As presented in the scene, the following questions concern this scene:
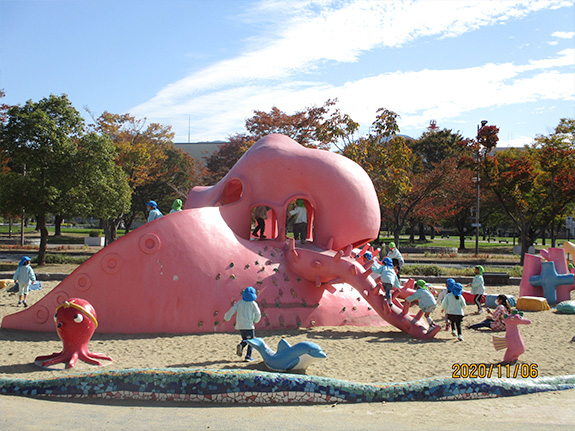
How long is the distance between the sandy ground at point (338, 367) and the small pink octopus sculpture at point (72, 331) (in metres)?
0.18

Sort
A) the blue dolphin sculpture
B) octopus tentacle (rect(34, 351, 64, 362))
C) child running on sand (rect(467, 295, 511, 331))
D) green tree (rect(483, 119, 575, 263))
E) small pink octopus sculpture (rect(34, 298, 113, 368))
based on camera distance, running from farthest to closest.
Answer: green tree (rect(483, 119, 575, 263))
child running on sand (rect(467, 295, 511, 331))
octopus tentacle (rect(34, 351, 64, 362))
small pink octopus sculpture (rect(34, 298, 113, 368))
the blue dolphin sculpture

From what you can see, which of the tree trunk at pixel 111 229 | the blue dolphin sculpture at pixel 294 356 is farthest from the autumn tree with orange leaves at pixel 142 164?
the blue dolphin sculpture at pixel 294 356

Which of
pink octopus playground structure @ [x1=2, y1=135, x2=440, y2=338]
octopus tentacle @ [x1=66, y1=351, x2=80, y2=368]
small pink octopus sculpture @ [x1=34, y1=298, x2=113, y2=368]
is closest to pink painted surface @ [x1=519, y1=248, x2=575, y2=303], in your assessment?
pink octopus playground structure @ [x1=2, y1=135, x2=440, y2=338]

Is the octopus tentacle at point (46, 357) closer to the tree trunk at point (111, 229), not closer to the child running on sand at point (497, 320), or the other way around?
the child running on sand at point (497, 320)

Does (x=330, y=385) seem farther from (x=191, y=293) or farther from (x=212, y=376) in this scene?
(x=191, y=293)

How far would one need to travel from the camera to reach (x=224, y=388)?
6.57 meters

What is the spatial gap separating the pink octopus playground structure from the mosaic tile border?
3.43m

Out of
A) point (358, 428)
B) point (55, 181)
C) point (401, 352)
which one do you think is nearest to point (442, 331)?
point (401, 352)

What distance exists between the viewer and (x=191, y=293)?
1038 cm

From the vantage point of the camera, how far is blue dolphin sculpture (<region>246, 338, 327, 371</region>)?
7.46m

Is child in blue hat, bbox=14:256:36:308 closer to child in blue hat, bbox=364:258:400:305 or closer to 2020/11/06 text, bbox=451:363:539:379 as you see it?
child in blue hat, bbox=364:258:400:305

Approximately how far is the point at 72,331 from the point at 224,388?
9.31 feet

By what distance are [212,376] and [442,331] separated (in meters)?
6.54

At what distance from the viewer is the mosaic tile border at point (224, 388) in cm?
657
